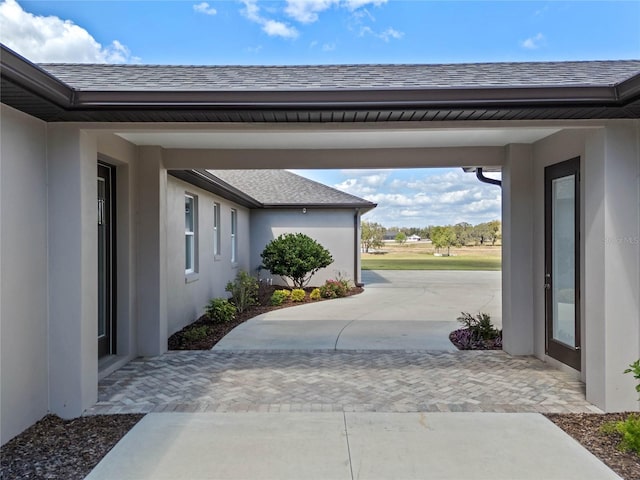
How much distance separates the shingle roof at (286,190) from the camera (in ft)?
53.7

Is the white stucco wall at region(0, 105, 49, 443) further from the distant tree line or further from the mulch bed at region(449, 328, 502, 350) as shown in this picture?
the distant tree line

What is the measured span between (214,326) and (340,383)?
444 cm

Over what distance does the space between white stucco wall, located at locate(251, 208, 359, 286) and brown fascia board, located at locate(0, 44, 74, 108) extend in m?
12.5

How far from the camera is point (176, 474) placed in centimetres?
337

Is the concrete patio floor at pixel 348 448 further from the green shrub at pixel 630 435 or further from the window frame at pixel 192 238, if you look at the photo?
the window frame at pixel 192 238

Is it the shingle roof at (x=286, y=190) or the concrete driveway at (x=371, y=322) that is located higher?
the shingle roof at (x=286, y=190)

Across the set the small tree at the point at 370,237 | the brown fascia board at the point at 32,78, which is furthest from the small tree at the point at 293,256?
the small tree at the point at 370,237

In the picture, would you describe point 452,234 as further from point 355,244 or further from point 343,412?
point 343,412

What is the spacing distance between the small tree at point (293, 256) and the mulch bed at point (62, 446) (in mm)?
9947

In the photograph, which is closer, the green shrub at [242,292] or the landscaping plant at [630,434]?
the landscaping plant at [630,434]

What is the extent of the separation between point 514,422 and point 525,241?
3.30 m

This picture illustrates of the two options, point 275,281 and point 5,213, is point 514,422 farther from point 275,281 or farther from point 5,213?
point 275,281

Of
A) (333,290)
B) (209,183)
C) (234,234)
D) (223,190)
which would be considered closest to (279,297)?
(333,290)

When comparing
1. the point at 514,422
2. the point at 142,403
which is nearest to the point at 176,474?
the point at 142,403
